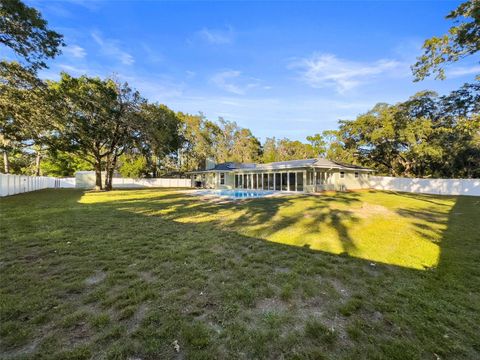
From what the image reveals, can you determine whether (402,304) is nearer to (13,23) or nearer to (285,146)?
(13,23)

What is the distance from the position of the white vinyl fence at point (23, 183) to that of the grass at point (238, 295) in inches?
506

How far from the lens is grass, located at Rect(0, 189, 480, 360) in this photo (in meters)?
2.12

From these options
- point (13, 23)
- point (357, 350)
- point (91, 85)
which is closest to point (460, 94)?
point (357, 350)

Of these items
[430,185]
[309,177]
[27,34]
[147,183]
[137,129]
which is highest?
[27,34]

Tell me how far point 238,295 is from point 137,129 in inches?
833

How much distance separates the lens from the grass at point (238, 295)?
2.12 metres

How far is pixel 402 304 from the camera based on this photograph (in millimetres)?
2887

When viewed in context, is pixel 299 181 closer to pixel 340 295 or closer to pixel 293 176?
pixel 293 176

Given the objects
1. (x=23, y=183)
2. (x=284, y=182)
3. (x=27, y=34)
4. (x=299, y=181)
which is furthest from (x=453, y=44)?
(x=23, y=183)

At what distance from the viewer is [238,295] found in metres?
3.04

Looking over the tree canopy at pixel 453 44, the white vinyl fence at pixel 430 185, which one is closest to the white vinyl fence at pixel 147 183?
the white vinyl fence at pixel 430 185

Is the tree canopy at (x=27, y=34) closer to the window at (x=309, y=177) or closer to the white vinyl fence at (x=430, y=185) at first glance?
the window at (x=309, y=177)

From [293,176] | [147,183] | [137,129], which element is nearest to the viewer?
[293,176]

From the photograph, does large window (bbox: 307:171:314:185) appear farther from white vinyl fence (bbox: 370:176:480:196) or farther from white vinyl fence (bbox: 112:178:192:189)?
white vinyl fence (bbox: 112:178:192:189)
